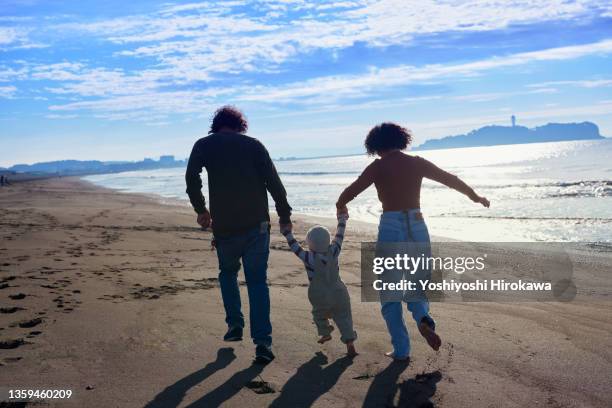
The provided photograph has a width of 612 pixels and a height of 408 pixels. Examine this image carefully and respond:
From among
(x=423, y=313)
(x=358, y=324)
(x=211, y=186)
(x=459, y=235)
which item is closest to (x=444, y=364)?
(x=423, y=313)

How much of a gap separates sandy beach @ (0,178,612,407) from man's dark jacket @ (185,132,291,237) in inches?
43.1

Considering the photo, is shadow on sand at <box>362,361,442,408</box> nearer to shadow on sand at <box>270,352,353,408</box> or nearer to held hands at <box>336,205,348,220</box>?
shadow on sand at <box>270,352,353,408</box>

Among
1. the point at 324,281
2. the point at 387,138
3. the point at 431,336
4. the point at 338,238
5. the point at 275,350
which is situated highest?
the point at 387,138

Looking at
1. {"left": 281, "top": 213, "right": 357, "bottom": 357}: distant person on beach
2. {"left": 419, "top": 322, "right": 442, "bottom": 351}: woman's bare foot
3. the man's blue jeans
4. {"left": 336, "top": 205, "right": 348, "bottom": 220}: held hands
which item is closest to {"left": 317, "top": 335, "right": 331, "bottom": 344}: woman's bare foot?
{"left": 281, "top": 213, "right": 357, "bottom": 357}: distant person on beach

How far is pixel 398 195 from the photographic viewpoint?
4258 millimetres

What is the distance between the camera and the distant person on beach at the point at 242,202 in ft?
14.4

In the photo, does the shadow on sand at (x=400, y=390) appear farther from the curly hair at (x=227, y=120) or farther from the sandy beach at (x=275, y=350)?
the curly hair at (x=227, y=120)

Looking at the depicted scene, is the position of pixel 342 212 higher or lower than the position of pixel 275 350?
higher

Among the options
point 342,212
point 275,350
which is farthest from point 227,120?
point 275,350

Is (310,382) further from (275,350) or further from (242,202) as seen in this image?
(242,202)

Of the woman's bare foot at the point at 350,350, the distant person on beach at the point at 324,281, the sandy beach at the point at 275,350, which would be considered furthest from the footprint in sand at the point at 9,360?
the woman's bare foot at the point at 350,350

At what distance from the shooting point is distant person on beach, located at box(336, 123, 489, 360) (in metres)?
4.20

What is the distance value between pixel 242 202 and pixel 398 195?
1253 millimetres

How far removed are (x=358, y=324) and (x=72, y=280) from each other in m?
3.76
